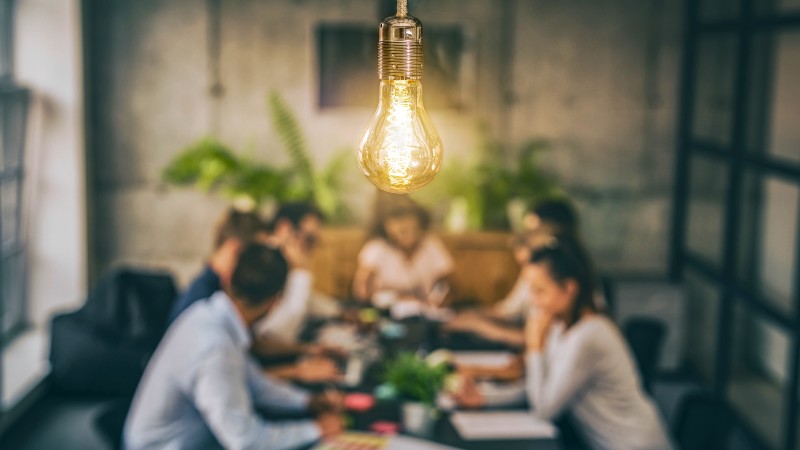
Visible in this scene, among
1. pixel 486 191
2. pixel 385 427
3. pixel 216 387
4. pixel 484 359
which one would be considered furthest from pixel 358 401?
pixel 486 191

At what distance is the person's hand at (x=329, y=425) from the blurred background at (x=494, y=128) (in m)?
3.34

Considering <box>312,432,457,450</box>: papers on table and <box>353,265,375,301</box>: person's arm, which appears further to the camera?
<box>353,265,375,301</box>: person's arm

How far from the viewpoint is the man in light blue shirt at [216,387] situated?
3.87 meters

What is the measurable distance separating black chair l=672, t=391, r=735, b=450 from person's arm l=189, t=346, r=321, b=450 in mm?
1488

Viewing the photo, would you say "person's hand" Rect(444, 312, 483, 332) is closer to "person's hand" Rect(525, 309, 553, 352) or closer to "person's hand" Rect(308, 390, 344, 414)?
"person's hand" Rect(525, 309, 553, 352)

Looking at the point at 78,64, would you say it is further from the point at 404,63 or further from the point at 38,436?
the point at 404,63

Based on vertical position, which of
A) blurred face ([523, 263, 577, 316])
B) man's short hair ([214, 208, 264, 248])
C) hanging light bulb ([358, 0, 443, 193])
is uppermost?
hanging light bulb ([358, 0, 443, 193])

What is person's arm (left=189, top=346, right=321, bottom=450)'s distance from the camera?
3.84m

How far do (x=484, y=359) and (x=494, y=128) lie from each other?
3167 millimetres

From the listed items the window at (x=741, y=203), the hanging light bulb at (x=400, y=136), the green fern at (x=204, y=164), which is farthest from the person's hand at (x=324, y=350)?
the window at (x=741, y=203)

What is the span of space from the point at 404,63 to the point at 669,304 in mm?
5372

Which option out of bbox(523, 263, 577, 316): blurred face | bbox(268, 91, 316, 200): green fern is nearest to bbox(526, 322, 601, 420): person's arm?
bbox(523, 263, 577, 316): blurred face

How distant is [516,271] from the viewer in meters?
7.40

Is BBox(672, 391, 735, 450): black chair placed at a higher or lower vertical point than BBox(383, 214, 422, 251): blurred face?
lower
